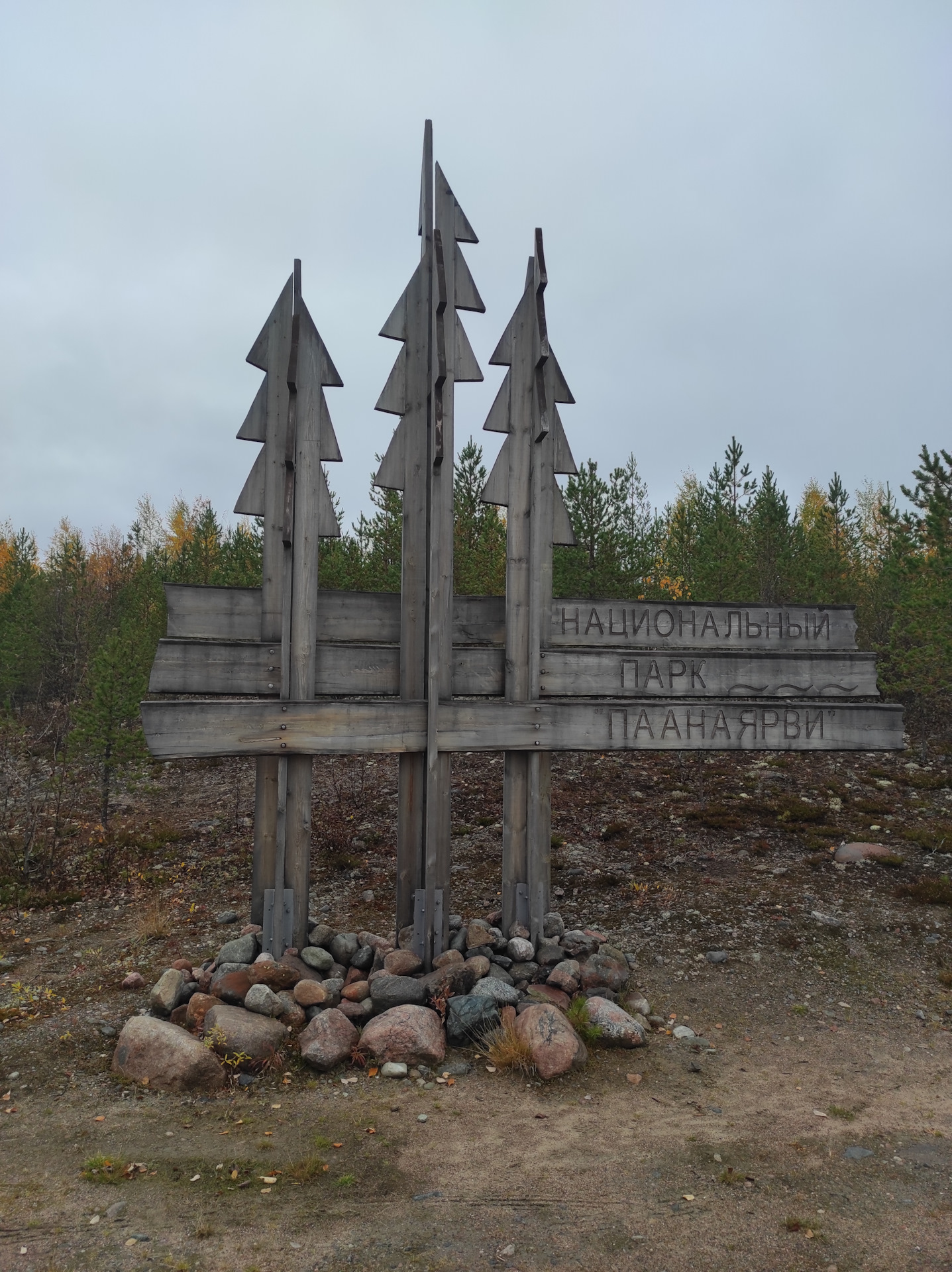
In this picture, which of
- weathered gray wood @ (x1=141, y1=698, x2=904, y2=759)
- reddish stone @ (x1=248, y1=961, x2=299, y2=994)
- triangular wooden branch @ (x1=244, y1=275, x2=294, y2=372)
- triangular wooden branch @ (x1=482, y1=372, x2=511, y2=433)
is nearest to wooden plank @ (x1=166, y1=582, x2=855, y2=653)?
weathered gray wood @ (x1=141, y1=698, x2=904, y2=759)

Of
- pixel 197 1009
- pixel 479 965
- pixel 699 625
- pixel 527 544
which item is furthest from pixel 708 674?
pixel 197 1009

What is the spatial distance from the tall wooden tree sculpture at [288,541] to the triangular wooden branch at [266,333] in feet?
A: 0.03

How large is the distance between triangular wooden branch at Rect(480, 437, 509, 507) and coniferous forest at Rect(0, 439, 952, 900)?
326 inches

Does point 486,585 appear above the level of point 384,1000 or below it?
above

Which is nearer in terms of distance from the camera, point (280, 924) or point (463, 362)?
point (280, 924)

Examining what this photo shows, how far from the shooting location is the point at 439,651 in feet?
23.8

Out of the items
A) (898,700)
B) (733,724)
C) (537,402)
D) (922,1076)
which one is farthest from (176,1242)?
(898,700)

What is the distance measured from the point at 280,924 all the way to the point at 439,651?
2.86 metres

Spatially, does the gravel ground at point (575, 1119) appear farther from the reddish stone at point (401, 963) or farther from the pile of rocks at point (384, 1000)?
the reddish stone at point (401, 963)

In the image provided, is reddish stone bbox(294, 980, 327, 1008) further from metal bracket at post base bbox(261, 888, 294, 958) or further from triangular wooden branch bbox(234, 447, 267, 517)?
triangular wooden branch bbox(234, 447, 267, 517)

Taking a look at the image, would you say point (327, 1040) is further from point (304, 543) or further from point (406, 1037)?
point (304, 543)

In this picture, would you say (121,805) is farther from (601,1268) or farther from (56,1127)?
(601,1268)

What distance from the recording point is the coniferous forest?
1390 centimetres

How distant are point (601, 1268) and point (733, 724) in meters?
5.04
